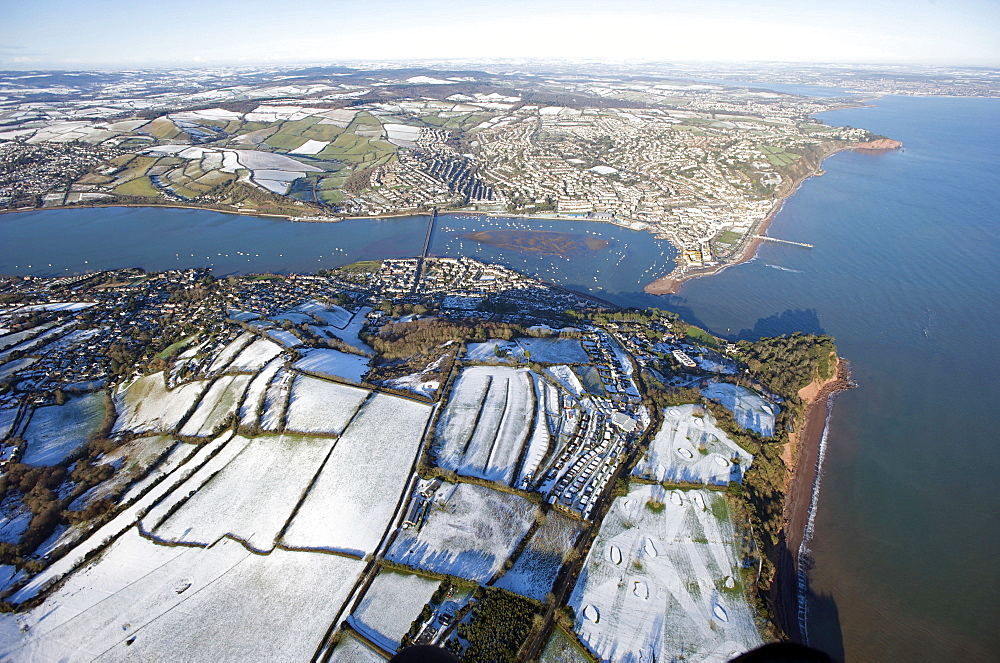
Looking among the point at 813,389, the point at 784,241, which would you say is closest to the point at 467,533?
the point at 813,389

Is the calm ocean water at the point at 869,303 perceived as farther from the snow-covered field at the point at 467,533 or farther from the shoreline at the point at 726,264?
the snow-covered field at the point at 467,533

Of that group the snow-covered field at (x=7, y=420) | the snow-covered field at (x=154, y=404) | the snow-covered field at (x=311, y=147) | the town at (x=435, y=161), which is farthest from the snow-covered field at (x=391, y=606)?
the snow-covered field at (x=311, y=147)

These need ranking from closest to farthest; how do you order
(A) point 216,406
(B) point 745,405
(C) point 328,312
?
(A) point 216,406, (B) point 745,405, (C) point 328,312

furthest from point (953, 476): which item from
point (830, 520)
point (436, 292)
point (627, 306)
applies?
point (436, 292)

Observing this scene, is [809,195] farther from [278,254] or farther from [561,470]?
[278,254]

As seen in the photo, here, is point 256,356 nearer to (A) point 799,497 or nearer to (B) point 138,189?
(A) point 799,497
